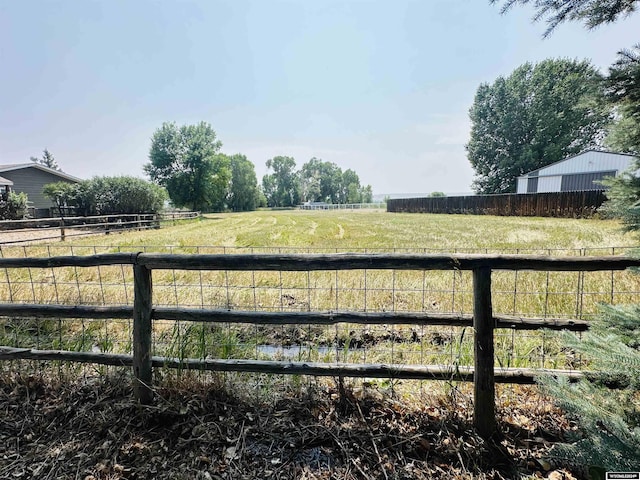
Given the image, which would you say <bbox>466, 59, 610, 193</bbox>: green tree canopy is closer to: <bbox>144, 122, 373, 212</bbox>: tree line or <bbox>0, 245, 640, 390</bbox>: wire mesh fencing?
<bbox>144, 122, 373, 212</bbox>: tree line

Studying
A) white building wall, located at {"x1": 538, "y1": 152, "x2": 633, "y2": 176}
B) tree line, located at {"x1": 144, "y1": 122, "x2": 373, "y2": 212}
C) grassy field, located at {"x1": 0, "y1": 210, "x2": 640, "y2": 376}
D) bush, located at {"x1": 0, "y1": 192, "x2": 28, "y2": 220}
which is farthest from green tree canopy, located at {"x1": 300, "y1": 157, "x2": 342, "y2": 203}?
grassy field, located at {"x1": 0, "y1": 210, "x2": 640, "y2": 376}

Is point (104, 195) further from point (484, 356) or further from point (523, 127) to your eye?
point (523, 127)

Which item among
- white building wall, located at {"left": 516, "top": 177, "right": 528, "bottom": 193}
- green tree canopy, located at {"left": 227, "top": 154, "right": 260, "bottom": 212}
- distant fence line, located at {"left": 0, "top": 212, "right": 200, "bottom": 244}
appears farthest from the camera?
green tree canopy, located at {"left": 227, "top": 154, "right": 260, "bottom": 212}

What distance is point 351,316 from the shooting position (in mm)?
2412

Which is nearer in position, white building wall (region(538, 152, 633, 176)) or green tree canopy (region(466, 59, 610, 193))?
white building wall (region(538, 152, 633, 176))

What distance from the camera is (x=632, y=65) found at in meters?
2.15

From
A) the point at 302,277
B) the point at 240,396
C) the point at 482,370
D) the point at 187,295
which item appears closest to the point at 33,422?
the point at 240,396

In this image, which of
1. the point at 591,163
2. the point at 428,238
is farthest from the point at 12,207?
the point at 591,163

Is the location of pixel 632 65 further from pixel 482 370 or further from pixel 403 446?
pixel 403 446

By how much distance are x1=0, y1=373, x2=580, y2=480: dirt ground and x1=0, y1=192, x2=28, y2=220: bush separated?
2495 centimetres

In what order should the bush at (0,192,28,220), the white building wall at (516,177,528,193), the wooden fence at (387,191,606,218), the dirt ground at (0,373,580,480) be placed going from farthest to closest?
the white building wall at (516,177,528,193)
the bush at (0,192,28,220)
the wooden fence at (387,191,606,218)
the dirt ground at (0,373,580,480)

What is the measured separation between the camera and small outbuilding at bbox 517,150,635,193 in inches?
830

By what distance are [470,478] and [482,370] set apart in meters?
0.65

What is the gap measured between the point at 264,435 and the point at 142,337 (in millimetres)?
1224
